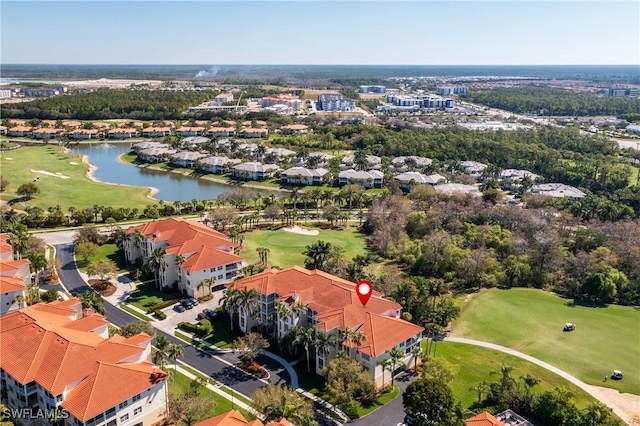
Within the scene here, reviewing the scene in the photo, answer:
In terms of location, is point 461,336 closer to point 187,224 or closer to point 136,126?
point 187,224

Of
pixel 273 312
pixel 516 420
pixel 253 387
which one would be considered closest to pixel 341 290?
pixel 273 312

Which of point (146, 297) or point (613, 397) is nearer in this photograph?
point (613, 397)

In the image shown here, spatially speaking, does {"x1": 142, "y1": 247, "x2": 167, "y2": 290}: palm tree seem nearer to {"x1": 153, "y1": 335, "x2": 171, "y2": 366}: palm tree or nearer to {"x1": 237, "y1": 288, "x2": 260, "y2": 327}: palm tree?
{"x1": 237, "y1": 288, "x2": 260, "y2": 327}: palm tree

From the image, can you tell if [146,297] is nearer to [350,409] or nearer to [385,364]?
[350,409]

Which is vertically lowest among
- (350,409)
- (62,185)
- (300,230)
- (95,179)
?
(350,409)

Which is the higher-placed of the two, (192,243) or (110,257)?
(192,243)

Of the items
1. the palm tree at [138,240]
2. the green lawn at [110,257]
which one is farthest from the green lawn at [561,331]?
the green lawn at [110,257]

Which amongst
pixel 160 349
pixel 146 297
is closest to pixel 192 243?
pixel 146 297

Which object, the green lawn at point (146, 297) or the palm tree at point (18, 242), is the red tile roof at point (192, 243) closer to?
the green lawn at point (146, 297)
